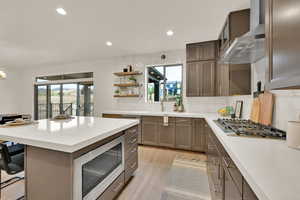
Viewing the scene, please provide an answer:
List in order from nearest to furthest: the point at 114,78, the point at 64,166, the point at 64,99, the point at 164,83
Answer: the point at 64,166, the point at 164,83, the point at 114,78, the point at 64,99

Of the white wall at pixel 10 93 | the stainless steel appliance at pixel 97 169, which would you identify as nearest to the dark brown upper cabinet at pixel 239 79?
the stainless steel appliance at pixel 97 169

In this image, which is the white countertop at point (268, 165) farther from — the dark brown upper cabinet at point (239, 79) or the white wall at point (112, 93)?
the dark brown upper cabinet at point (239, 79)

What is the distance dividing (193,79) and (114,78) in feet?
9.12

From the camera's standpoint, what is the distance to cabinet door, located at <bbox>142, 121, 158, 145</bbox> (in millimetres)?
3571

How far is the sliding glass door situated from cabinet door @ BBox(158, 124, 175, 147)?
308cm

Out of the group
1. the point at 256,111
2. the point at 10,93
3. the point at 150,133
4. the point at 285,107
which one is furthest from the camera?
the point at 10,93

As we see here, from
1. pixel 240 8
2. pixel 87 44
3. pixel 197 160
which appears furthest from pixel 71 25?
pixel 197 160

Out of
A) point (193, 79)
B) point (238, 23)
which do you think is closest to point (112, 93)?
point (193, 79)

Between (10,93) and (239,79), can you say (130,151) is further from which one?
(10,93)

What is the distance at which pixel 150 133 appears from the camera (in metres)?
3.62

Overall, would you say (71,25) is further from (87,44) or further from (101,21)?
(87,44)

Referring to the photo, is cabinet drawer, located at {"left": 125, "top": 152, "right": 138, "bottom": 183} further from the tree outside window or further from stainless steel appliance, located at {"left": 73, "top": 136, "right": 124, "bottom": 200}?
the tree outside window

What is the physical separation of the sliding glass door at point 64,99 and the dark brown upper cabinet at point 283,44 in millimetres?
5294

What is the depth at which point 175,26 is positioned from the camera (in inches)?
107
